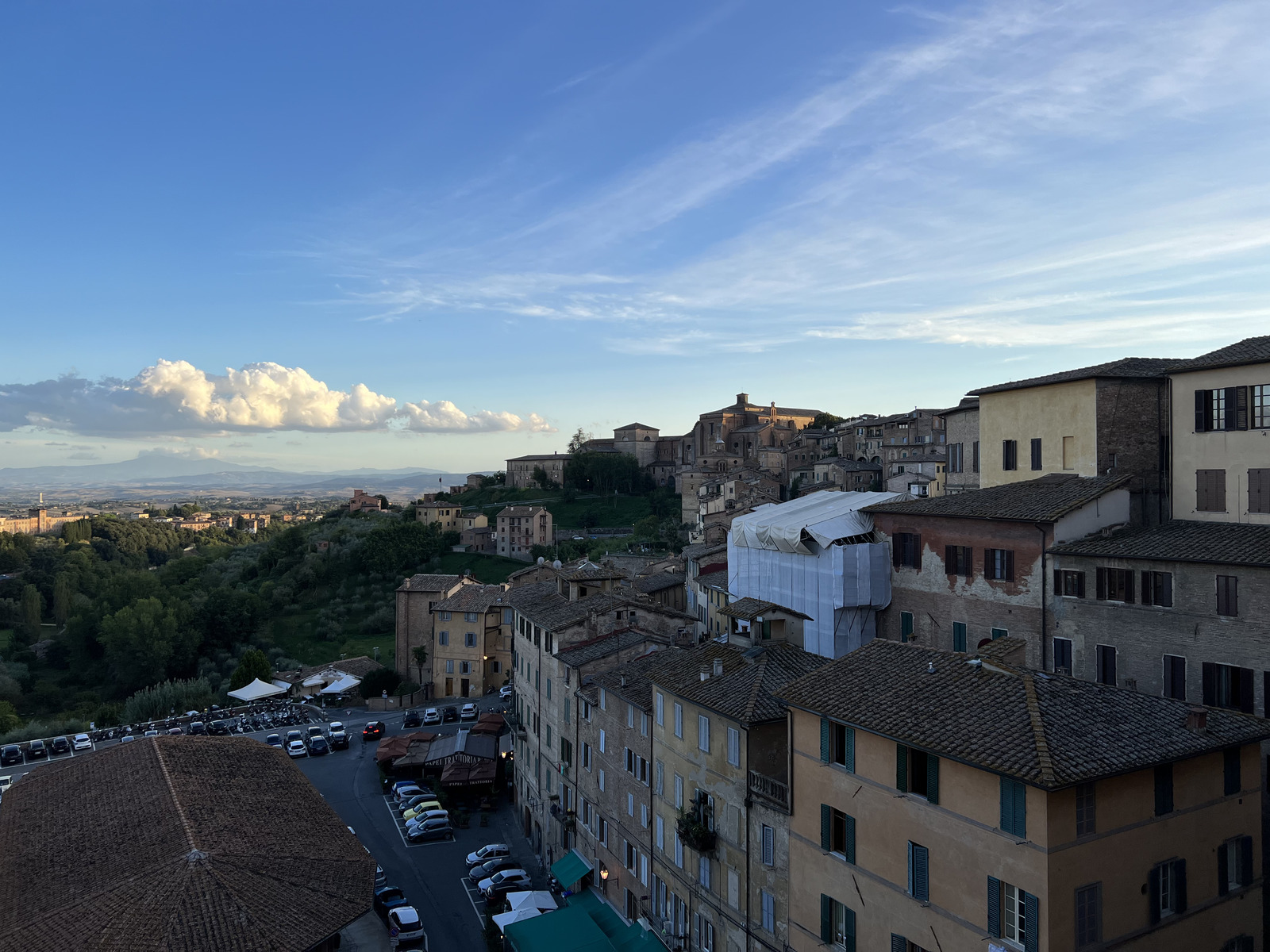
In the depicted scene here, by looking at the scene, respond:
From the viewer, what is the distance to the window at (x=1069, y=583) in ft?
71.9

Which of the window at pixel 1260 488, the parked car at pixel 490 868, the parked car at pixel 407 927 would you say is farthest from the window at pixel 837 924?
the parked car at pixel 490 868

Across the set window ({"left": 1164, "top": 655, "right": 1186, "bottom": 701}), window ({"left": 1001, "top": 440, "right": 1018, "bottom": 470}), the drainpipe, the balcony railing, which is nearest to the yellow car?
the balcony railing

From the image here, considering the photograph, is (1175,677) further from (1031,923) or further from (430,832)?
(430,832)

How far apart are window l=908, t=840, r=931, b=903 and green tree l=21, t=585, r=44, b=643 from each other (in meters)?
110

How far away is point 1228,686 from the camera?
19156 mm

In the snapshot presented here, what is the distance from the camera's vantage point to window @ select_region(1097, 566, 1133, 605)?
2098 centimetres

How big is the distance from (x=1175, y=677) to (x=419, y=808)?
99.9 ft

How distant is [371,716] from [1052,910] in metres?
52.6

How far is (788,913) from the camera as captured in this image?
19094mm

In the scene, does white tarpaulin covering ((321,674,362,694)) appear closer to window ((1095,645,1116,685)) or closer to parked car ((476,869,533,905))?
parked car ((476,869,533,905))

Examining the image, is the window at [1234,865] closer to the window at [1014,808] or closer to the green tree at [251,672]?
the window at [1014,808]

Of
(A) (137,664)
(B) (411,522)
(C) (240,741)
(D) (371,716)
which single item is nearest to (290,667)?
(A) (137,664)

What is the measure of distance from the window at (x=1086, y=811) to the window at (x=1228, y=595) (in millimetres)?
7959

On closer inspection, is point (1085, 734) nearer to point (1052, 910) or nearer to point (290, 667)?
point (1052, 910)
